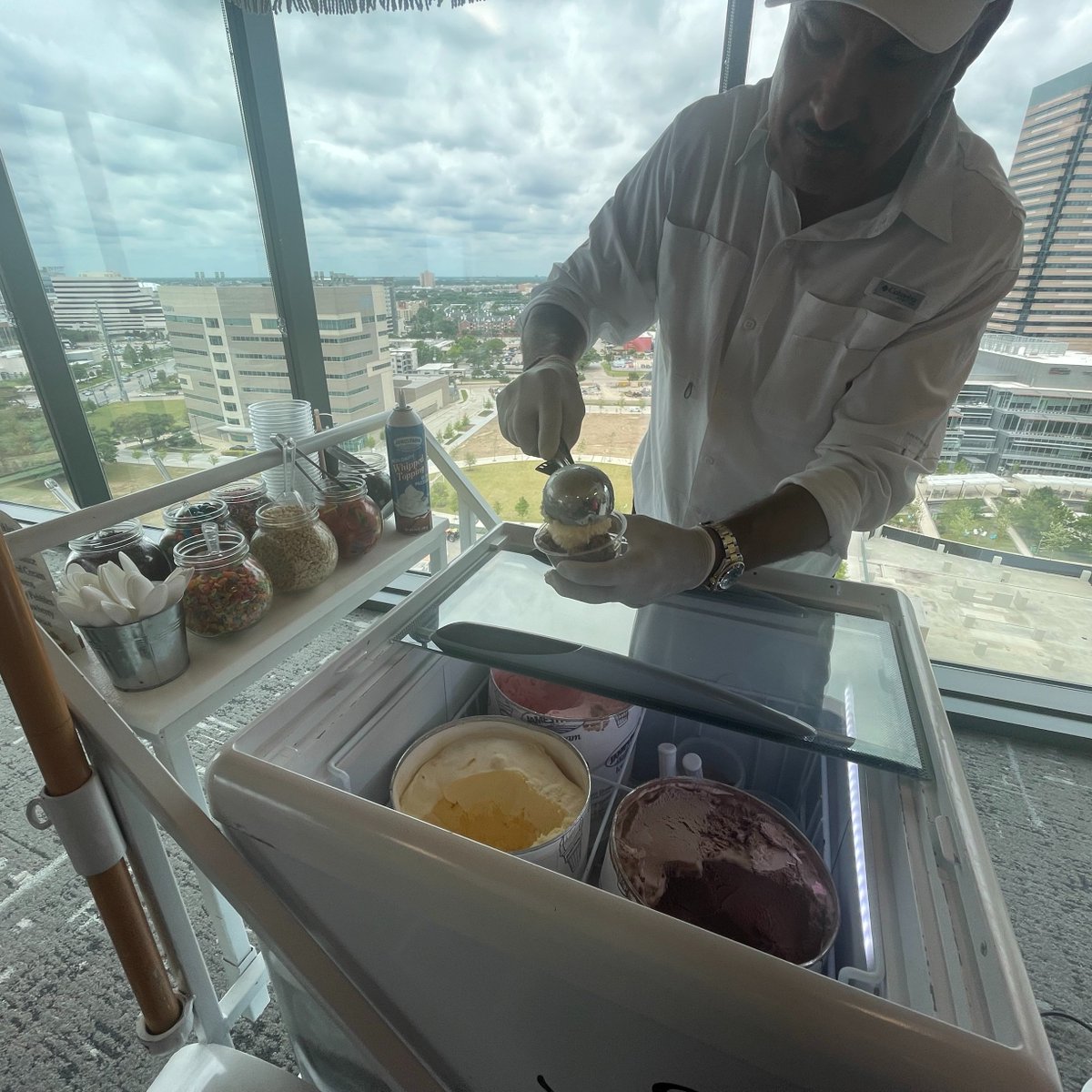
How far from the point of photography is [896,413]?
0.88 metres

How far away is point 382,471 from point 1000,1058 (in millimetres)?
1402

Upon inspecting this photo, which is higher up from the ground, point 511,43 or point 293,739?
point 511,43

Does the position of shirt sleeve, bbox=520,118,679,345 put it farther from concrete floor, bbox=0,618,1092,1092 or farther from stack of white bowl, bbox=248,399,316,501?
concrete floor, bbox=0,618,1092,1092

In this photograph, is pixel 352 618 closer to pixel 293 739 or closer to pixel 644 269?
pixel 644 269

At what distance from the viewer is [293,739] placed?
0.55m

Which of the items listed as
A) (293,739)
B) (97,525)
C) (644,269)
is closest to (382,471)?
(97,525)

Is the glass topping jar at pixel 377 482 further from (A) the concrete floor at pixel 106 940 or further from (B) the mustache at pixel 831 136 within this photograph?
(B) the mustache at pixel 831 136

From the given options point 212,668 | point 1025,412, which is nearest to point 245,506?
point 212,668

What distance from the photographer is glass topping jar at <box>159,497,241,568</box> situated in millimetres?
1076

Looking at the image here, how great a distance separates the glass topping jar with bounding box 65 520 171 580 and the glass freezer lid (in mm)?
567

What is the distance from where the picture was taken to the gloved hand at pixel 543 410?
0.92m

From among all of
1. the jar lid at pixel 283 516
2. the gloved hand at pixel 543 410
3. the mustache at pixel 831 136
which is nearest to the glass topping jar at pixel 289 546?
the jar lid at pixel 283 516

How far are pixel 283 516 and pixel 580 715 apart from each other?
30.0 inches

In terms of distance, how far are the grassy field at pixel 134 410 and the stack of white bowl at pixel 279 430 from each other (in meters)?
1.21
